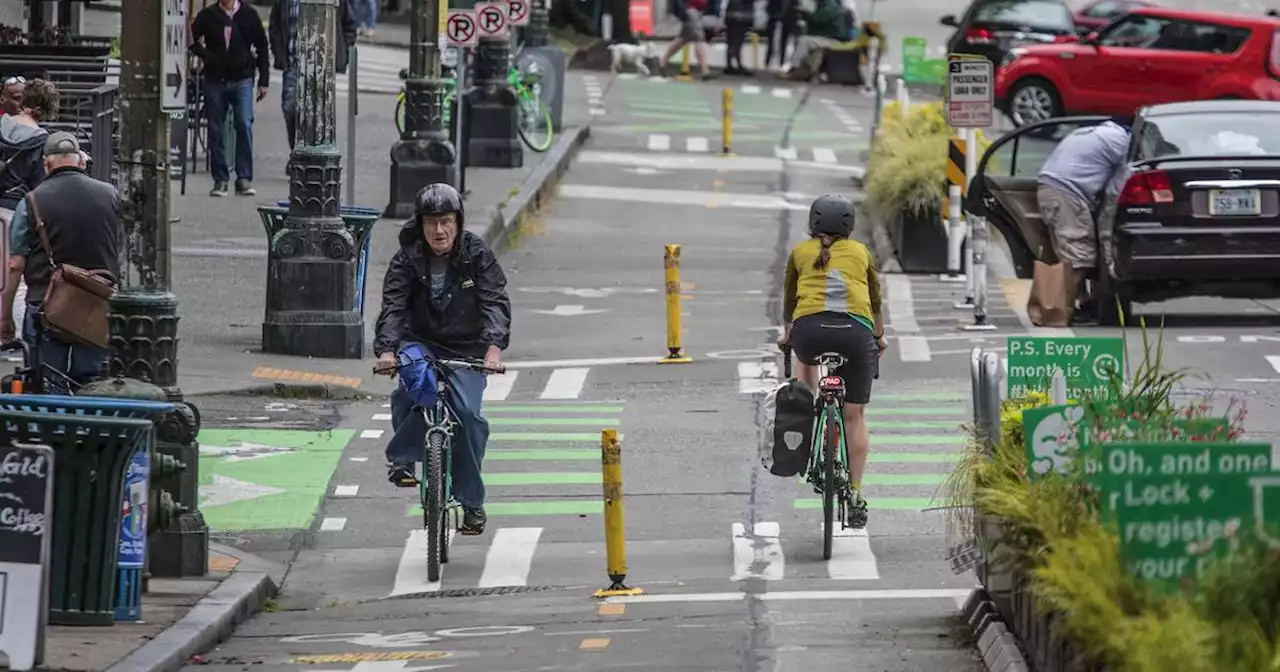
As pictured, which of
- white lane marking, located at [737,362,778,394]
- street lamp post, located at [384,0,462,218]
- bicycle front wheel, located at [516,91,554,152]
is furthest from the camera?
bicycle front wheel, located at [516,91,554,152]

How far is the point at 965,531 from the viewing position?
9430 mm

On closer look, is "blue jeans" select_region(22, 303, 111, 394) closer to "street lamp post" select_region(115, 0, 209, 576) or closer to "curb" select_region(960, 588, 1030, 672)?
"street lamp post" select_region(115, 0, 209, 576)

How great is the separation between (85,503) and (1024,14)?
104 ft

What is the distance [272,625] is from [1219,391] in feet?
24.7

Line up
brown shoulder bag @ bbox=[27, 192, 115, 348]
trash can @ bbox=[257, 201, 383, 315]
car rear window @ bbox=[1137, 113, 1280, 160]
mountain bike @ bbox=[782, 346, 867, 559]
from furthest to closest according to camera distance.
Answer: car rear window @ bbox=[1137, 113, 1280, 160] < trash can @ bbox=[257, 201, 383, 315] < brown shoulder bag @ bbox=[27, 192, 115, 348] < mountain bike @ bbox=[782, 346, 867, 559]

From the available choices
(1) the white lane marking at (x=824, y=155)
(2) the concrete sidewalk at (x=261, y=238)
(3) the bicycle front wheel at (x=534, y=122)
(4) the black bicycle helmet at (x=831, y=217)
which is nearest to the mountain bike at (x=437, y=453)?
(4) the black bicycle helmet at (x=831, y=217)

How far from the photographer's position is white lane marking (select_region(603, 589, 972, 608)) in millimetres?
10867

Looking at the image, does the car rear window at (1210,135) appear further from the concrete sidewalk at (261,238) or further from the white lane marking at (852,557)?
the white lane marking at (852,557)

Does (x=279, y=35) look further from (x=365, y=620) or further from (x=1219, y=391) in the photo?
(x=365, y=620)

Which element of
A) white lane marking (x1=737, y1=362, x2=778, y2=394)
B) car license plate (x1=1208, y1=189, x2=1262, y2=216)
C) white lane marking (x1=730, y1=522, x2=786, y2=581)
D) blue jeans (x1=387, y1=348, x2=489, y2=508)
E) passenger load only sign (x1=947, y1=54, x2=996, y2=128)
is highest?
passenger load only sign (x1=947, y1=54, x2=996, y2=128)

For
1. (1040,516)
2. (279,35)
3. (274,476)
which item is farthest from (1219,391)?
(279,35)

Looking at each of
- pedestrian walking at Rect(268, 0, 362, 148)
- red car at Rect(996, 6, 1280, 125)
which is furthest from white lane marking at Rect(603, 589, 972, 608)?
red car at Rect(996, 6, 1280, 125)

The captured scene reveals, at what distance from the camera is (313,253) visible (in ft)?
60.2

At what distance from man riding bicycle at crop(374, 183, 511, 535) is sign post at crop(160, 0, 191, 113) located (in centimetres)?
123
